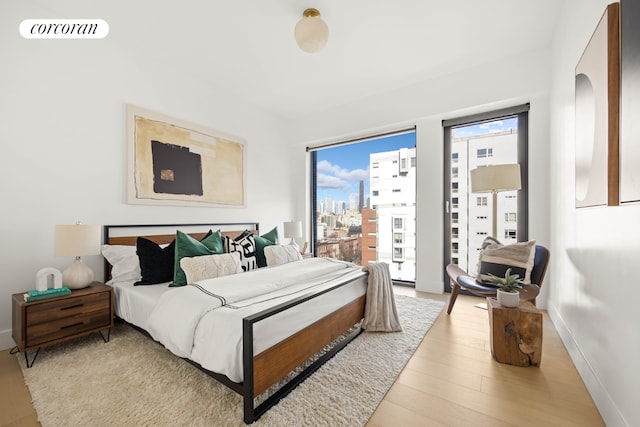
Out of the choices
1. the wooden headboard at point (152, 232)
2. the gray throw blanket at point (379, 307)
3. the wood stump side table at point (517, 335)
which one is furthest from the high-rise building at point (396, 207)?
the wooden headboard at point (152, 232)

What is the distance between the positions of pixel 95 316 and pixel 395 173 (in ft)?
13.0

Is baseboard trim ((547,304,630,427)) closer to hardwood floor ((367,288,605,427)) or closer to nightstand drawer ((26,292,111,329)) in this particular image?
hardwood floor ((367,288,605,427))

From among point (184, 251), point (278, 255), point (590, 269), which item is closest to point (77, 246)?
point (184, 251)

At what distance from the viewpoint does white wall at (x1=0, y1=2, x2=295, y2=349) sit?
2148mm

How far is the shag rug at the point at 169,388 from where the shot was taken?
1402 mm

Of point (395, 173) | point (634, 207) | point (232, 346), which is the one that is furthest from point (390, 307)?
point (395, 173)

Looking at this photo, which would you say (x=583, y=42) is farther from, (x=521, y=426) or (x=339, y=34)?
(x=521, y=426)

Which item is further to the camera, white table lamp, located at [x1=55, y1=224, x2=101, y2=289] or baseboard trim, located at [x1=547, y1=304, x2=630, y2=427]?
white table lamp, located at [x1=55, y1=224, x2=101, y2=289]

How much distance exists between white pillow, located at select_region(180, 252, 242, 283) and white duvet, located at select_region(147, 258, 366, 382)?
0.27 meters

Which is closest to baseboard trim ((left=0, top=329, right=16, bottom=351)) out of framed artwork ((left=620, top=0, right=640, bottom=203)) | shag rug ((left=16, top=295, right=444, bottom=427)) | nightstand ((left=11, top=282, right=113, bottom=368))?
nightstand ((left=11, top=282, right=113, bottom=368))

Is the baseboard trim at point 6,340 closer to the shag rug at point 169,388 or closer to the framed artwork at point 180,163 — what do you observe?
the shag rug at point 169,388

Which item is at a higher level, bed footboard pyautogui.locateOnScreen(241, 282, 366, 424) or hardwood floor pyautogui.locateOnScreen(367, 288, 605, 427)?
→ bed footboard pyautogui.locateOnScreen(241, 282, 366, 424)

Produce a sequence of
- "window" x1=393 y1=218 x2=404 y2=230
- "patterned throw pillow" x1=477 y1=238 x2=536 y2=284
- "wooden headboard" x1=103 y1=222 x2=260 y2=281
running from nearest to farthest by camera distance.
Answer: "patterned throw pillow" x1=477 y1=238 x2=536 y2=284
"wooden headboard" x1=103 y1=222 x2=260 y2=281
"window" x1=393 y1=218 x2=404 y2=230

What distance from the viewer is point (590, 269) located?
168cm
